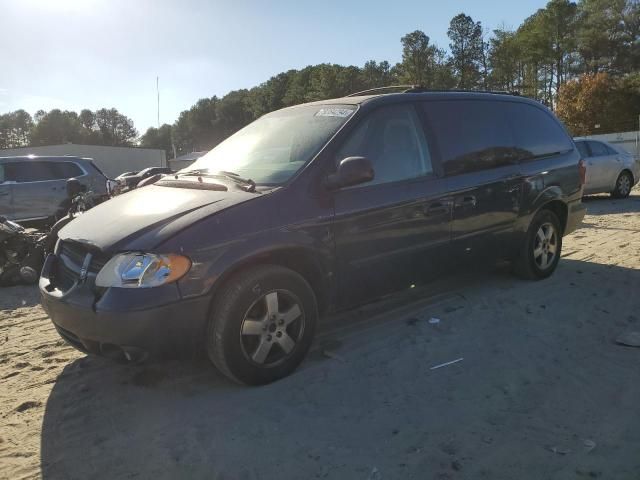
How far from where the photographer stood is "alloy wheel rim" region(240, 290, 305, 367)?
10.7 feet

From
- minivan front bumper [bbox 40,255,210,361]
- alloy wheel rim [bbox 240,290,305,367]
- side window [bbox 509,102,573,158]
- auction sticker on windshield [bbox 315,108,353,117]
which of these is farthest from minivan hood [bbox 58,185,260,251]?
side window [bbox 509,102,573,158]

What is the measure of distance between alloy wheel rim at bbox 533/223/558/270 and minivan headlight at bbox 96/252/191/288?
12.9 feet

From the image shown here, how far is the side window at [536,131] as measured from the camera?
5301mm

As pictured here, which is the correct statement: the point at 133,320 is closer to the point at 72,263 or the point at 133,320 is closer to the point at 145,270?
the point at 145,270

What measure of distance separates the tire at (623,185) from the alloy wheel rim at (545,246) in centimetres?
886

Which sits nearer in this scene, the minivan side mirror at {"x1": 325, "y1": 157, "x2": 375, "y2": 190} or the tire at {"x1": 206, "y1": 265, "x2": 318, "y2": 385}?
the tire at {"x1": 206, "y1": 265, "x2": 318, "y2": 385}

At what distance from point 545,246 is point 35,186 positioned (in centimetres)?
999

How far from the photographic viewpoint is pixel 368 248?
381 cm

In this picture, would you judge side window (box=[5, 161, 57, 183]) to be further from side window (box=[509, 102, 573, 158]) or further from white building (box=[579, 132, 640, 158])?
white building (box=[579, 132, 640, 158])

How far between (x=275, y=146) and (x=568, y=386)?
266 cm

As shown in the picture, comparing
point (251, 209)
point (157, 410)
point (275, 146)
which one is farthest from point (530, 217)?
point (157, 410)

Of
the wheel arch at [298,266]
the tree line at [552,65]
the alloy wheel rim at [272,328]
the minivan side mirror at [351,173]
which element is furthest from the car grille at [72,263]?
the tree line at [552,65]

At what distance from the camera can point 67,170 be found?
11453 mm

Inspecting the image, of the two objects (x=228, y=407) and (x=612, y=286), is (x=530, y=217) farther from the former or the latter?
(x=228, y=407)
